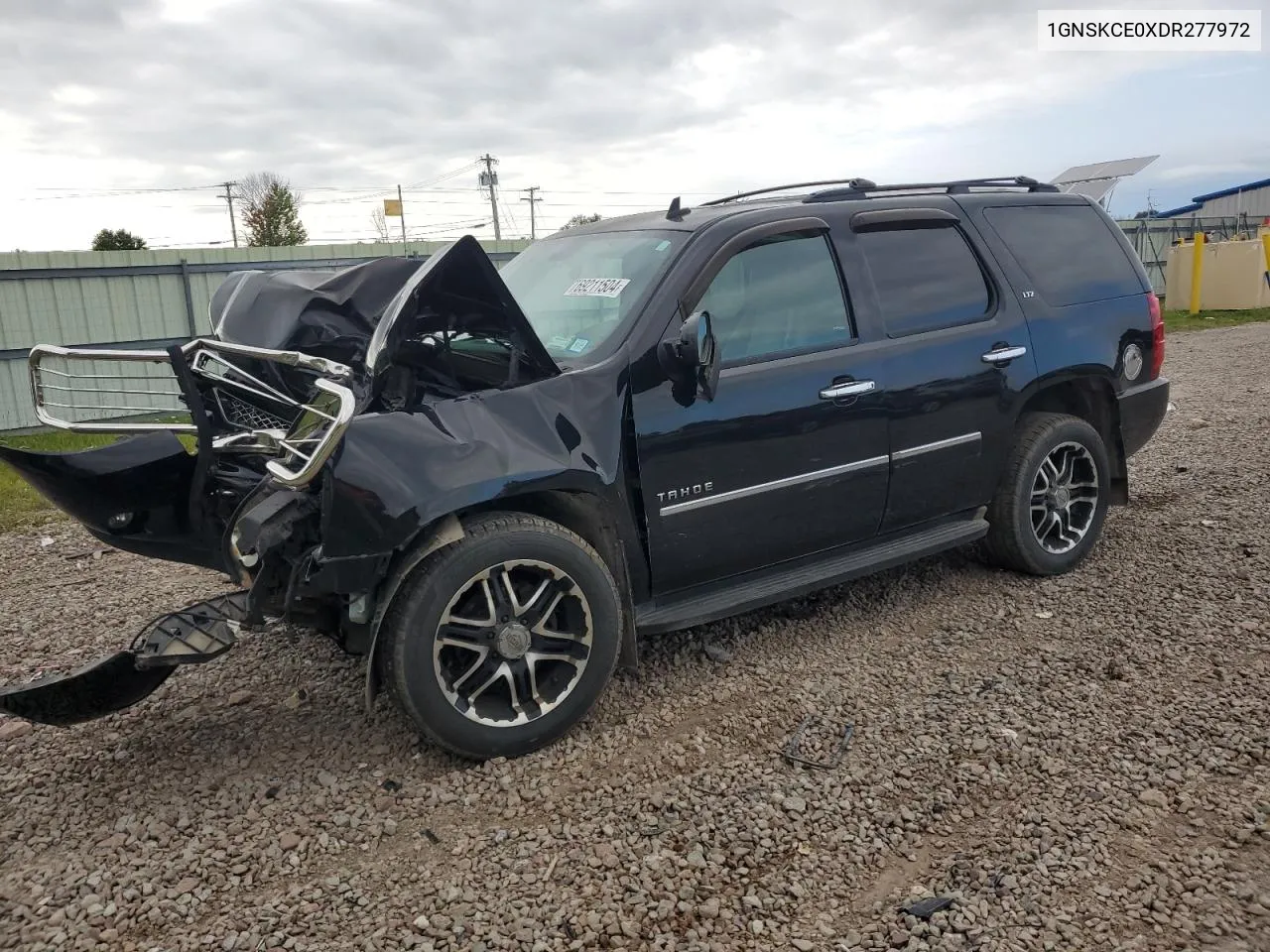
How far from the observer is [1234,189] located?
117ft

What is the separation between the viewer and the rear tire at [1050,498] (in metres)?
4.72

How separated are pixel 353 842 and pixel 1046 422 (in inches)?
147

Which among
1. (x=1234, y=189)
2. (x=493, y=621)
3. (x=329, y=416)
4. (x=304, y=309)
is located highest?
(x=1234, y=189)

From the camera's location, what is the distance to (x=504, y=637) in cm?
335

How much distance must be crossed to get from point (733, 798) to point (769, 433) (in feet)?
4.73

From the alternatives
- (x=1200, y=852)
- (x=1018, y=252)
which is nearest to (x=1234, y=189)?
(x=1018, y=252)

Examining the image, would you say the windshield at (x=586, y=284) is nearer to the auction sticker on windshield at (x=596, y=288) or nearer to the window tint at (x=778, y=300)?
the auction sticker on windshield at (x=596, y=288)

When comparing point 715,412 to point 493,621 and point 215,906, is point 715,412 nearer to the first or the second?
point 493,621

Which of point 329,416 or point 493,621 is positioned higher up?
point 329,416

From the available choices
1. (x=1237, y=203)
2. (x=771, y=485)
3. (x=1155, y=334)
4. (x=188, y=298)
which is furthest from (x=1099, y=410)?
(x=1237, y=203)

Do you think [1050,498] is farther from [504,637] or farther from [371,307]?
[371,307]

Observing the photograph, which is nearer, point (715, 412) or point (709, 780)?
point (709, 780)

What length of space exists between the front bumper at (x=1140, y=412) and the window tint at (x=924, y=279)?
3.79 feet

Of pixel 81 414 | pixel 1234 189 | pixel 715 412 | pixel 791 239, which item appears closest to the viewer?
pixel 715 412
